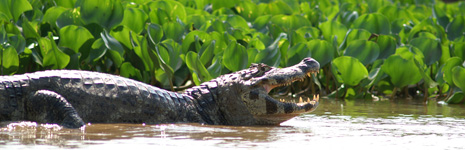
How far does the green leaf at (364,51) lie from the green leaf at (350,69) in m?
0.41

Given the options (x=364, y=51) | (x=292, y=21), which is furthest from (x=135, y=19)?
(x=364, y=51)

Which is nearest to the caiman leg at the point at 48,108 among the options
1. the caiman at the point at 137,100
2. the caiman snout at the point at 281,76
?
the caiman at the point at 137,100

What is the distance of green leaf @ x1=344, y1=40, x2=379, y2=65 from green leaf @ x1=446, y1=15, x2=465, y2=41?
2521mm

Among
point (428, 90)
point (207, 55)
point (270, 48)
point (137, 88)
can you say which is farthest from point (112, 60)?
point (428, 90)

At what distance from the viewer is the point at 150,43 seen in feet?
26.6

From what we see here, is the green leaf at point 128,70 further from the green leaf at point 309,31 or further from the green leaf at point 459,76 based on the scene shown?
the green leaf at point 459,76

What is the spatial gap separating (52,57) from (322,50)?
3186 mm

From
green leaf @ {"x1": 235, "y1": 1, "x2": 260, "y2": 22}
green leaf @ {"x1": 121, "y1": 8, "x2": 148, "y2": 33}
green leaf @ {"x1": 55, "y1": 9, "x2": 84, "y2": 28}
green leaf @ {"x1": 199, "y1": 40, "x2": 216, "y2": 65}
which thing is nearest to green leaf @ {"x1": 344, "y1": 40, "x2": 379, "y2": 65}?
green leaf @ {"x1": 199, "y1": 40, "x2": 216, "y2": 65}

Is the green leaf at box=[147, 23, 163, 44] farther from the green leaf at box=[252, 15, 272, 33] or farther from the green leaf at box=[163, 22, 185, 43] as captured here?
Result: the green leaf at box=[252, 15, 272, 33]

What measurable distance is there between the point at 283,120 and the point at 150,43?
2444mm

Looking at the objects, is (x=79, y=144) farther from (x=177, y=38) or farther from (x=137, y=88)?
(x=177, y=38)

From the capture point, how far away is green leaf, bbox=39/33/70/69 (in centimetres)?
743

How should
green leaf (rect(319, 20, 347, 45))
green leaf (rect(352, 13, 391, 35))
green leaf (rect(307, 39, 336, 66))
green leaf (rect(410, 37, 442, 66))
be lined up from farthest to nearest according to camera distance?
green leaf (rect(352, 13, 391, 35)) → green leaf (rect(319, 20, 347, 45)) → green leaf (rect(410, 37, 442, 66)) → green leaf (rect(307, 39, 336, 66))

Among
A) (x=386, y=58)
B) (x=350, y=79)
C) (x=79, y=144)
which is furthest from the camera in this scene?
(x=386, y=58)
